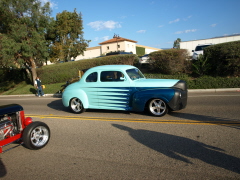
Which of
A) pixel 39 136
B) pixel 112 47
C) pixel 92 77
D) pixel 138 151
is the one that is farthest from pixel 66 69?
pixel 112 47

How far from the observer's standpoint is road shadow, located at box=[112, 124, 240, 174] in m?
3.65

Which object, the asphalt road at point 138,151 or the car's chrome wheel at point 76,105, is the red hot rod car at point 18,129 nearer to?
the asphalt road at point 138,151

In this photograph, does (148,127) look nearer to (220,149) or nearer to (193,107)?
(220,149)

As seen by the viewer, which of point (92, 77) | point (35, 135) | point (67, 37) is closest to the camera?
point (35, 135)

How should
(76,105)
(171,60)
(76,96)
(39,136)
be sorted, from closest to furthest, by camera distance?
1. (39,136)
2. (76,96)
3. (76,105)
4. (171,60)

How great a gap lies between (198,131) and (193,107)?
3008 millimetres

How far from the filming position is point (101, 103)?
25.5ft

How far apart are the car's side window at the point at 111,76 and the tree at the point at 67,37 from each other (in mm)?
19247

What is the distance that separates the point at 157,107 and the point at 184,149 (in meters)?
2.71

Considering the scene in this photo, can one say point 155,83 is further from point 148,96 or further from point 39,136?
point 39,136

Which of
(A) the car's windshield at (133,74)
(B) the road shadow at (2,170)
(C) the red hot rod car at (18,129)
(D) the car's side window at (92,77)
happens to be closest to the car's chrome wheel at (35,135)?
(C) the red hot rod car at (18,129)

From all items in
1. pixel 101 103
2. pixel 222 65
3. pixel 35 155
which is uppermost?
pixel 222 65

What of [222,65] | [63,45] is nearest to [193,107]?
[222,65]

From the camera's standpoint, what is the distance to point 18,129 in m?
4.88
